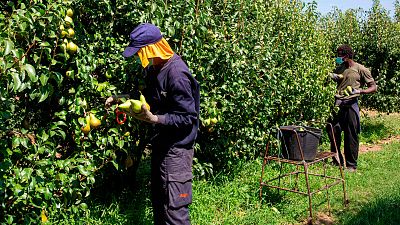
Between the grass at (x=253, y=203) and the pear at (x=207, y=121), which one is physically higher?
the pear at (x=207, y=121)

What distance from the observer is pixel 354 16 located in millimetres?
11695

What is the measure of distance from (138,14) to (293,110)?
3762 millimetres

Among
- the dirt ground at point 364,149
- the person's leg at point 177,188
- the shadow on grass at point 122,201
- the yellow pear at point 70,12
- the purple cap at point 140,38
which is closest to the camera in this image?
the purple cap at point 140,38

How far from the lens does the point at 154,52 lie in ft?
10.8

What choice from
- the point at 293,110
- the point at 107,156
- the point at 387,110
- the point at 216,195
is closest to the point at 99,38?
the point at 107,156

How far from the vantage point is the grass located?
4.70 m

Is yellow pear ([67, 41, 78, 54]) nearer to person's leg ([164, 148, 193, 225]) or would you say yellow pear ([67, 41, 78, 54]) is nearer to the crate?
person's leg ([164, 148, 193, 225])

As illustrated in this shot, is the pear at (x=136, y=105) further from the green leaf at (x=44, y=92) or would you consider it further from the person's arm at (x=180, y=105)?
the green leaf at (x=44, y=92)

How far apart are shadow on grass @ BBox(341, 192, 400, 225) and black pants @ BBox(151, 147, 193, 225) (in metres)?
2.25

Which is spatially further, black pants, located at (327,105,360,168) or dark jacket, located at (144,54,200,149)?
black pants, located at (327,105,360,168)

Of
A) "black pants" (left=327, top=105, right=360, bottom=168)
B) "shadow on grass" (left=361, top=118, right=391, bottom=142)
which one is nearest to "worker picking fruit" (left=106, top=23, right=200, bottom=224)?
"black pants" (left=327, top=105, right=360, bottom=168)

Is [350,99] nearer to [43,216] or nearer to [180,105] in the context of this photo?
[180,105]

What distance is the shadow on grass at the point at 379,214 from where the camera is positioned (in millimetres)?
4875

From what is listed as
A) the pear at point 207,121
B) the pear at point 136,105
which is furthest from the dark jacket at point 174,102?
the pear at point 207,121
